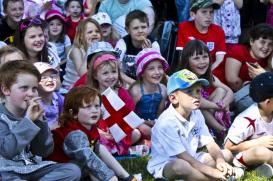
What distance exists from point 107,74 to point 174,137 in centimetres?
106

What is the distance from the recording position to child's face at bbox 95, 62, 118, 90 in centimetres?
570

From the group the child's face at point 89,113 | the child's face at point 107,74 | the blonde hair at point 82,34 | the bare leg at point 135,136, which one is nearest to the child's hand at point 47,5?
the blonde hair at point 82,34

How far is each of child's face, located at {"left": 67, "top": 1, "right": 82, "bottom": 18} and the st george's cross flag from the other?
2421 mm

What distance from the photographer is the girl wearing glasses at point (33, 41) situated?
20.2 ft

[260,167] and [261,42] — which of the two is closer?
[260,167]

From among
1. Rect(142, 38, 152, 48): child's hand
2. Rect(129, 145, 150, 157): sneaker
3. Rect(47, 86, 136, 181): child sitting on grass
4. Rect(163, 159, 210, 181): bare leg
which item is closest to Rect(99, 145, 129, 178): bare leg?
Rect(47, 86, 136, 181): child sitting on grass

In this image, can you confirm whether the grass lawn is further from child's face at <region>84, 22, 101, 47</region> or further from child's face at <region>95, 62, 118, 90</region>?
child's face at <region>84, 22, 101, 47</region>

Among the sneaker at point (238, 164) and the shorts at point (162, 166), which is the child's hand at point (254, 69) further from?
the shorts at point (162, 166)

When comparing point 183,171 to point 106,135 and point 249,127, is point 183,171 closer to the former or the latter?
point 249,127

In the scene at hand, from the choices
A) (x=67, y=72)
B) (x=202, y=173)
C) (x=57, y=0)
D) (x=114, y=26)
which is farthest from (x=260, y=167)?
(x=57, y=0)

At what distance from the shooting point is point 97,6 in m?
8.47

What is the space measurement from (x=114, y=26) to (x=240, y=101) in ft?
6.27

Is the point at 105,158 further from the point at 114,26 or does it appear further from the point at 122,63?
the point at 114,26

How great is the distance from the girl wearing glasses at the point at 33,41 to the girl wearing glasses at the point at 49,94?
674 millimetres
